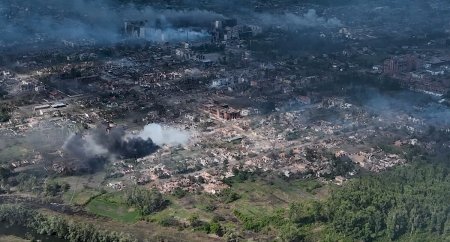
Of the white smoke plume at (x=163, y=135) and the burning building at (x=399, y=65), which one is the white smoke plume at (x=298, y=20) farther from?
the white smoke plume at (x=163, y=135)

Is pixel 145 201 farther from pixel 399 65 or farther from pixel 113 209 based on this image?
pixel 399 65

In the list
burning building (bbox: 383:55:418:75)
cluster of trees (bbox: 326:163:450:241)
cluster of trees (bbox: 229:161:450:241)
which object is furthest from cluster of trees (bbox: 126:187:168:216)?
burning building (bbox: 383:55:418:75)

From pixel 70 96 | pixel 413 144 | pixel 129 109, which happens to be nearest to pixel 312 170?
pixel 413 144

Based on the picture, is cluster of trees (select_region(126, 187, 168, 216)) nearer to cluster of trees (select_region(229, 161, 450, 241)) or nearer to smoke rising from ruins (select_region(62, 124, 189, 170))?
cluster of trees (select_region(229, 161, 450, 241))

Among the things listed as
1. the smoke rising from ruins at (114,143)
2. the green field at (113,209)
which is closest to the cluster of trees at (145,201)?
the green field at (113,209)

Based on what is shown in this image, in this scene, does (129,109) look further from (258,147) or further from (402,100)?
(402,100)

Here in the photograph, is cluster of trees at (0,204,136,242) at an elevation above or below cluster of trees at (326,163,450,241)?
below
